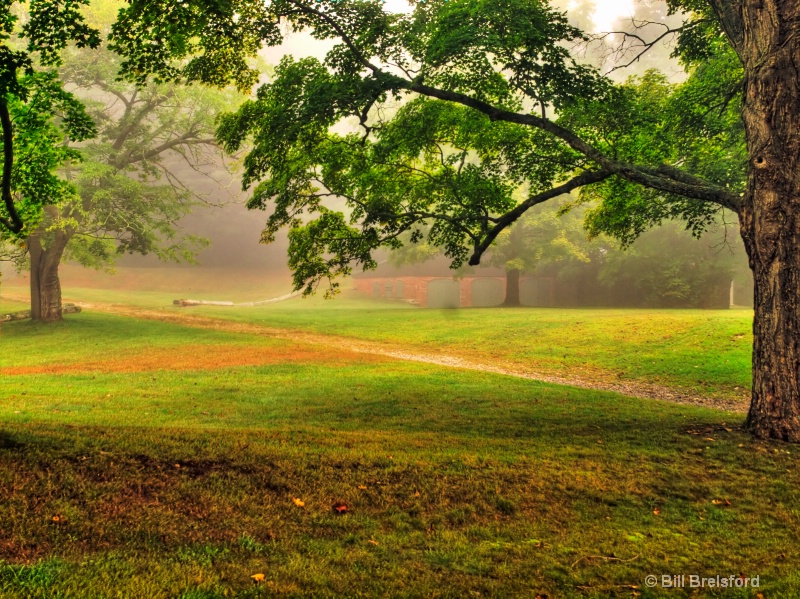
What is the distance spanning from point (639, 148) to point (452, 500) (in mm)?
9889

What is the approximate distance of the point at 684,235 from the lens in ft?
127

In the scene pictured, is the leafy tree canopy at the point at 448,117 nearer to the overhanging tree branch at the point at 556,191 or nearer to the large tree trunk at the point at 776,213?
the overhanging tree branch at the point at 556,191

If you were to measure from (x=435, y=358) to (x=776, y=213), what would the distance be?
46.8ft

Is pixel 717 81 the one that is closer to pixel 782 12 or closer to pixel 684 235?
pixel 782 12

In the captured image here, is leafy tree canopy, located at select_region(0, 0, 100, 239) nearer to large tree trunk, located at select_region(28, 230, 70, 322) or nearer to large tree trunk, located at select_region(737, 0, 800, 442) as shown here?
large tree trunk, located at select_region(737, 0, 800, 442)

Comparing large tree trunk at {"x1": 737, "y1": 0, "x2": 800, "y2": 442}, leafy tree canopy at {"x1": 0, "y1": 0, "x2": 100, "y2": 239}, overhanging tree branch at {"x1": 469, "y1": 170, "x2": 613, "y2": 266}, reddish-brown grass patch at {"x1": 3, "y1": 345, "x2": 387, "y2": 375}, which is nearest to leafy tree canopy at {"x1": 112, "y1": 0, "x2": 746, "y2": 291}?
overhanging tree branch at {"x1": 469, "y1": 170, "x2": 613, "y2": 266}

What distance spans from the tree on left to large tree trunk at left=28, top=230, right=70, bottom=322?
1814 centimetres

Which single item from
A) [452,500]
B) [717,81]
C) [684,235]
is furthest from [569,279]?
[452,500]

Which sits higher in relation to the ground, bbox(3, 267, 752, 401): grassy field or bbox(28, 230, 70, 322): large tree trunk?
bbox(28, 230, 70, 322): large tree trunk

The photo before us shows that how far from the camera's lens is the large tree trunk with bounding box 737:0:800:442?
8008 mm

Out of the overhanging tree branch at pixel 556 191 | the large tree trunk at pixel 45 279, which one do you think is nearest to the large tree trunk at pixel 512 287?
the overhanging tree branch at pixel 556 191

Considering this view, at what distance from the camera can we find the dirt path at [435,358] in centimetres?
1412

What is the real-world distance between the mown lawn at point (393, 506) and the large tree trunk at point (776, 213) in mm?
858

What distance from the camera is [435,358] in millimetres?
20984
